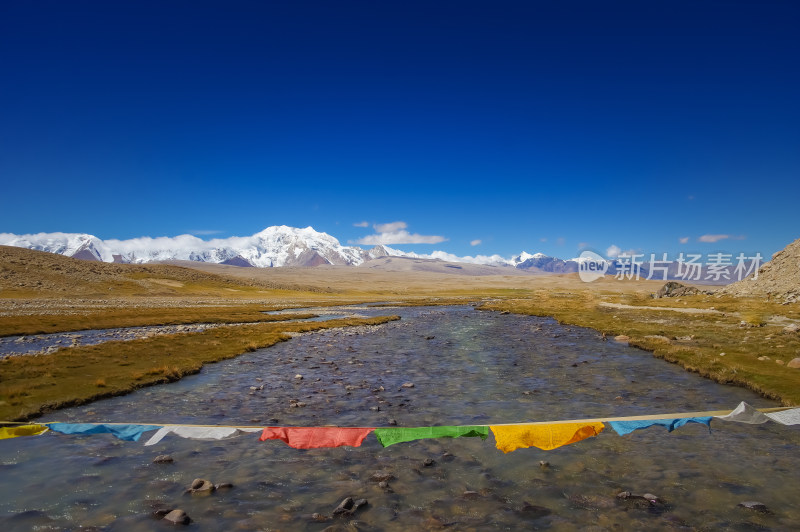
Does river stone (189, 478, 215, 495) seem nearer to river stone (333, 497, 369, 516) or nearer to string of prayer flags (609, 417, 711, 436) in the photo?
river stone (333, 497, 369, 516)

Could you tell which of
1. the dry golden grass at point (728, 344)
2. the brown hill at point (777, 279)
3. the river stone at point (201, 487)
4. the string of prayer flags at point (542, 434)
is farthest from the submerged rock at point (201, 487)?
the brown hill at point (777, 279)

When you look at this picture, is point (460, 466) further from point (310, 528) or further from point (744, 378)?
point (744, 378)

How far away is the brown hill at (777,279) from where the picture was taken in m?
68.4

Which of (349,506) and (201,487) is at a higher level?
(349,506)

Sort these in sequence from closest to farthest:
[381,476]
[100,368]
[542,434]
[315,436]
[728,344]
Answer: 1. [542,434]
2. [315,436]
3. [381,476]
4. [100,368]
5. [728,344]

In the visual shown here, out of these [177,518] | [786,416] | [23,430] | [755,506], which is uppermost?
[786,416]

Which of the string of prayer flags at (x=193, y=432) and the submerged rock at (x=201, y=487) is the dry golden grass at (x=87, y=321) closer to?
the submerged rock at (x=201, y=487)

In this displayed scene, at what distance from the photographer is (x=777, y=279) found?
241 ft

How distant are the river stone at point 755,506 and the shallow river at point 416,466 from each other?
157mm

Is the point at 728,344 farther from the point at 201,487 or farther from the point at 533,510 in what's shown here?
the point at 201,487

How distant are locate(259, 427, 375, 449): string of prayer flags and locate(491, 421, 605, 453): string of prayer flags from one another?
3155mm

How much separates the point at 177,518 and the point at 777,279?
97845 millimetres

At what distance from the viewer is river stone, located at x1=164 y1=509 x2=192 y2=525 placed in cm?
876

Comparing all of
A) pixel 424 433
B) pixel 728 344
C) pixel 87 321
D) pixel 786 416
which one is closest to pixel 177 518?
pixel 424 433
